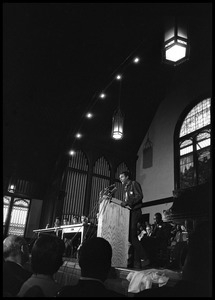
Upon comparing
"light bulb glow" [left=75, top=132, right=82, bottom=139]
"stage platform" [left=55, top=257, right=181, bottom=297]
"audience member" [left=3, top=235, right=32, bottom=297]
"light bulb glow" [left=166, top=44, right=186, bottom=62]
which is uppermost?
"light bulb glow" [left=75, top=132, right=82, bottom=139]

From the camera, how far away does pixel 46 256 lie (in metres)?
1.53

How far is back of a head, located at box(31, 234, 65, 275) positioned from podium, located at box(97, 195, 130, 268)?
181 centimetres

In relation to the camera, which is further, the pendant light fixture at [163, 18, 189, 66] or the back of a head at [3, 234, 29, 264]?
the pendant light fixture at [163, 18, 189, 66]

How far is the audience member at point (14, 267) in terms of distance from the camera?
5.97 feet

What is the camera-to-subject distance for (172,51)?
153 inches

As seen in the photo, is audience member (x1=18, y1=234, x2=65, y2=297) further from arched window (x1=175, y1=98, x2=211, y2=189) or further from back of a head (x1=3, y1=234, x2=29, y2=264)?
arched window (x1=175, y1=98, x2=211, y2=189)

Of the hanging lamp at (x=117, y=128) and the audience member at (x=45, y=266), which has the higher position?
the hanging lamp at (x=117, y=128)

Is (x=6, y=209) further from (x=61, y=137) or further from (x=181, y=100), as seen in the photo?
(x=181, y=100)

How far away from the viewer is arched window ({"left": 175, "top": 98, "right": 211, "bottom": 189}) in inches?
346

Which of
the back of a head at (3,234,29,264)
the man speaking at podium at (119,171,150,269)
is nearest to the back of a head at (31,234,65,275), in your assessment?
the back of a head at (3,234,29,264)

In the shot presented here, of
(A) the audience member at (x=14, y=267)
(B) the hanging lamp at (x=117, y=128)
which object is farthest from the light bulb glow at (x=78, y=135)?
(A) the audience member at (x=14, y=267)

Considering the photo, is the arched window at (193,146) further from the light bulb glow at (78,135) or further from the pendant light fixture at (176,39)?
the pendant light fixture at (176,39)

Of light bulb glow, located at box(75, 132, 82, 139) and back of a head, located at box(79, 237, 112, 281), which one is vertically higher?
light bulb glow, located at box(75, 132, 82, 139)

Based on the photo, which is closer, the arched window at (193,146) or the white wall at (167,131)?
the arched window at (193,146)
